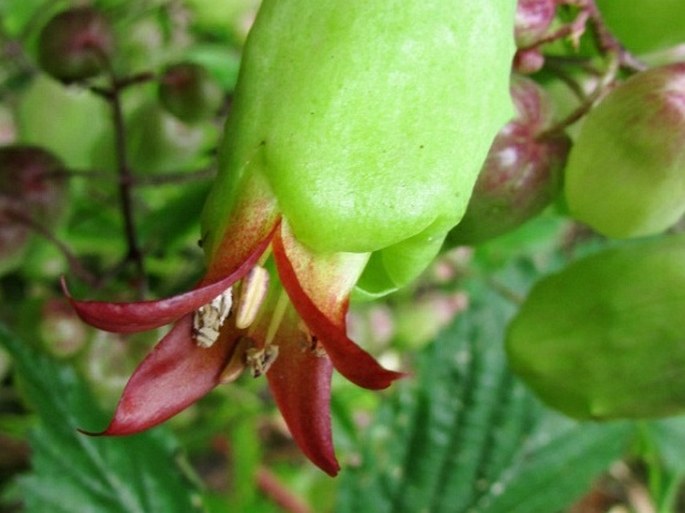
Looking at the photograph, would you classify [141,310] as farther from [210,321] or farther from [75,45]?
[75,45]

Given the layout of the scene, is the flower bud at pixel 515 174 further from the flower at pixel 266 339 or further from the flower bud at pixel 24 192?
the flower bud at pixel 24 192

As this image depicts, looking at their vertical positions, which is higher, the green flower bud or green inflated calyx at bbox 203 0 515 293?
green inflated calyx at bbox 203 0 515 293

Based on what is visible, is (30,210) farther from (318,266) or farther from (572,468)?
(572,468)

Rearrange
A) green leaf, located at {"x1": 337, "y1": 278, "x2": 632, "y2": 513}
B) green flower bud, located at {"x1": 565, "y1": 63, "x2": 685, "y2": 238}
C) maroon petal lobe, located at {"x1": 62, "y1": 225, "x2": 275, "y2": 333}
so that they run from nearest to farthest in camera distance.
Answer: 1. maroon petal lobe, located at {"x1": 62, "y1": 225, "x2": 275, "y2": 333}
2. green flower bud, located at {"x1": 565, "y1": 63, "x2": 685, "y2": 238}
3. green leaf, located at {"x1": 337, "y1": 278, "x2": 632, "y2": 513}

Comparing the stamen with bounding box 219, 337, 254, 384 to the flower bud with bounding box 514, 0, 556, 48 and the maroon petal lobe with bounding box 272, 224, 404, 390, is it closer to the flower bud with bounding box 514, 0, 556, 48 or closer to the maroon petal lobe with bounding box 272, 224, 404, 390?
the maroon petal lobe with bounding box 272, 224, 404, 390

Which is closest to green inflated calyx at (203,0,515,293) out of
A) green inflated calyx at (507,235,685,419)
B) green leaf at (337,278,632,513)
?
green inflated calyx at (507,235,685,419)

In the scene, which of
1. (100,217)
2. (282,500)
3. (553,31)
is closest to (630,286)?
(553,31)

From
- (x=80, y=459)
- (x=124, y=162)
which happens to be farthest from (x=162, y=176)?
(x=80, y=459)
